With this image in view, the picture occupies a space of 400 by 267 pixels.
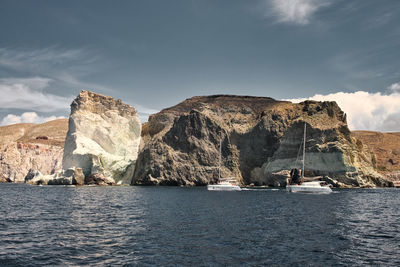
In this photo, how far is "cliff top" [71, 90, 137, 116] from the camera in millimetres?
122375

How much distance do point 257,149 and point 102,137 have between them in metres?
59.3

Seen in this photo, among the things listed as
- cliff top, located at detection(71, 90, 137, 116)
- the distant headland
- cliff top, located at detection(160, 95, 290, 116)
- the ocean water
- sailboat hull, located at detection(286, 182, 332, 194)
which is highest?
cliff top, located at detection(160, 95, 290, 116)

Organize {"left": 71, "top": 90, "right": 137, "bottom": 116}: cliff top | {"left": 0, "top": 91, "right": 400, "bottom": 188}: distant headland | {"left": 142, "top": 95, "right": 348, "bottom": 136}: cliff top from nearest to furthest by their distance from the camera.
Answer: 1. {"left": 0, "top": 91, "right": 400, "bottom": 188}: distant headland
2. {"left": 71, "top": 90, "right": 137, "bottom": 116}: cliff top
3. {"left": 142, "top": 95, "right": 348, "bottom": 136}: cliff top

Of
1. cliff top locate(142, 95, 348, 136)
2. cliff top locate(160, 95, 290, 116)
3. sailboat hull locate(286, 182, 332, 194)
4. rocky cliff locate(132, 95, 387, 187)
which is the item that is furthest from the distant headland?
sailboat hull locate(286, 182, 332, 194)

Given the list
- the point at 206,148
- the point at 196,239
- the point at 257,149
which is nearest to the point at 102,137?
the point at 206,148

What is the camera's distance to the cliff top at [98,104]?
12238cm

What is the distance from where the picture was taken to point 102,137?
122m

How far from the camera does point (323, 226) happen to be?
99.3ft

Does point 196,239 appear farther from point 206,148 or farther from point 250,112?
point 250,112

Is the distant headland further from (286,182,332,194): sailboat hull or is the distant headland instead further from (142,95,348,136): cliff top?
(286,182,332,194): sailboat hull

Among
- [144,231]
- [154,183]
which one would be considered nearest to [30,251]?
[144,231]

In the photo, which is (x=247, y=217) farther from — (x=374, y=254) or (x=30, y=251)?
(x=30, y=251)

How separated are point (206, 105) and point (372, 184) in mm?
71150

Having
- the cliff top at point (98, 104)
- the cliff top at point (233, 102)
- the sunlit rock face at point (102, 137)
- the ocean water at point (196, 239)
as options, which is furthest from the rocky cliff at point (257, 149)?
the ocean water at point (196, 239)
